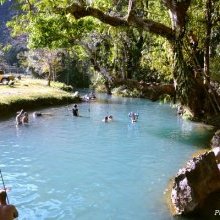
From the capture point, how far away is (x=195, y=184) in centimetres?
1453

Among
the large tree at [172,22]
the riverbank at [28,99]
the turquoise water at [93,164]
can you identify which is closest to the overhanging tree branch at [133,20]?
the large tree at [172,22]

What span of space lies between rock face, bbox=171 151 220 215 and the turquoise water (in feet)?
2.25

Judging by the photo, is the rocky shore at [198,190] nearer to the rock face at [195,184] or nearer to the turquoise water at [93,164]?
the rock face at [195,184]

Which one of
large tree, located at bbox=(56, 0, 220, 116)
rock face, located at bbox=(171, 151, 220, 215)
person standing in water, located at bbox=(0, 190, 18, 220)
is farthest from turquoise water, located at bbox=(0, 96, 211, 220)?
large tree, located at bbox=(56, 0, 220, 116)

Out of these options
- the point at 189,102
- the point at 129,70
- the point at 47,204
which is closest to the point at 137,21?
the point at 189,102

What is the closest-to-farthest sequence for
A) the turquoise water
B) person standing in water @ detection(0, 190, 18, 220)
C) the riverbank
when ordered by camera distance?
person standing in water @ detection(0, 190, 18, 220) → the turquoise water → the riverbank

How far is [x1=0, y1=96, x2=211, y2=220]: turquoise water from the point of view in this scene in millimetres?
15953

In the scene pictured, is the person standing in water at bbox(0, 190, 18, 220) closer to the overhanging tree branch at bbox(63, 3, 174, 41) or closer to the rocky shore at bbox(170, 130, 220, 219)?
the rocky shore at bbox(170, 130, 220, 219)

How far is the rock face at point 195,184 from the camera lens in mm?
14125

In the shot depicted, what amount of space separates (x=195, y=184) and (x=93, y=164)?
927 cm

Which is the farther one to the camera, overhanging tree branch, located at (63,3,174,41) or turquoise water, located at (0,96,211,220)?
overhanging tree branch, located at (63,3,174,41)

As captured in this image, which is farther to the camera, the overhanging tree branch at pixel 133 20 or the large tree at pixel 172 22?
the overhanging tree branch at pixel 133 20

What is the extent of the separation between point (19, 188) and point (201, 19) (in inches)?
718

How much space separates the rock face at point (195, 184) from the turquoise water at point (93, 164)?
0.68 meters
